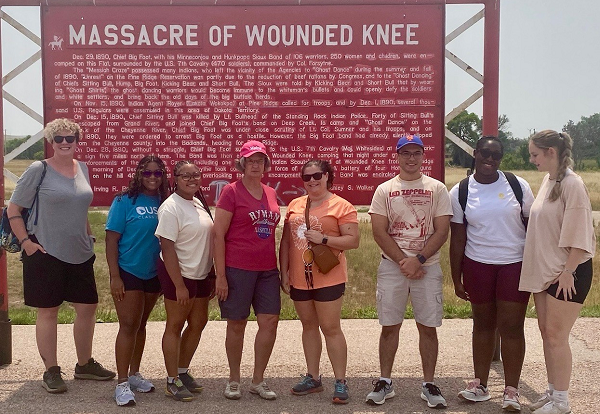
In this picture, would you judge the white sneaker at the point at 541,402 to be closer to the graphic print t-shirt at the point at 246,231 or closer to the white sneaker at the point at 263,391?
the white sneaker at the point at 263,391

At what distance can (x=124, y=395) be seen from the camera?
15.7 ft

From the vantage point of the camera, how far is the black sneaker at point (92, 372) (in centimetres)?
542

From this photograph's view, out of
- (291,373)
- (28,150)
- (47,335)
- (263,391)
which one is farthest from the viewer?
(28,150)

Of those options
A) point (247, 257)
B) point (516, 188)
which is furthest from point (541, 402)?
point (247, 257)

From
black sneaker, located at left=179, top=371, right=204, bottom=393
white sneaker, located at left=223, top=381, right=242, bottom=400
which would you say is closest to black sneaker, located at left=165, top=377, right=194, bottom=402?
black sneaker, located at left=179, top=371, right=204, bottom=393

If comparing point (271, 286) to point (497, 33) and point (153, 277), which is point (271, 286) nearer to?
point (153, 277)

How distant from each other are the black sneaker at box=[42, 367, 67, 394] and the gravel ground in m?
0.06

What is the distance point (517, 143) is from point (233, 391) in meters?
52.9

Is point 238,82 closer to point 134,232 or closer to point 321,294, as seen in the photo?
point 134,232

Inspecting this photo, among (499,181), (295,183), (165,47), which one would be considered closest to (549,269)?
(499,181)

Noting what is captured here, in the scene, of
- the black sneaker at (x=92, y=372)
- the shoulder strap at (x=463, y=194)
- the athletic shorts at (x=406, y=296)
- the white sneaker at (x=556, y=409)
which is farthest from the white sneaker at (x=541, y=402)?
the black sneaker at (x=92, y=372)

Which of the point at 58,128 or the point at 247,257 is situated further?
the point at 58,128

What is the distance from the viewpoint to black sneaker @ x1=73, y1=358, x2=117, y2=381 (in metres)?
5.42

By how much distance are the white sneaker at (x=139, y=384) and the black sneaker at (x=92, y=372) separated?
363mm
